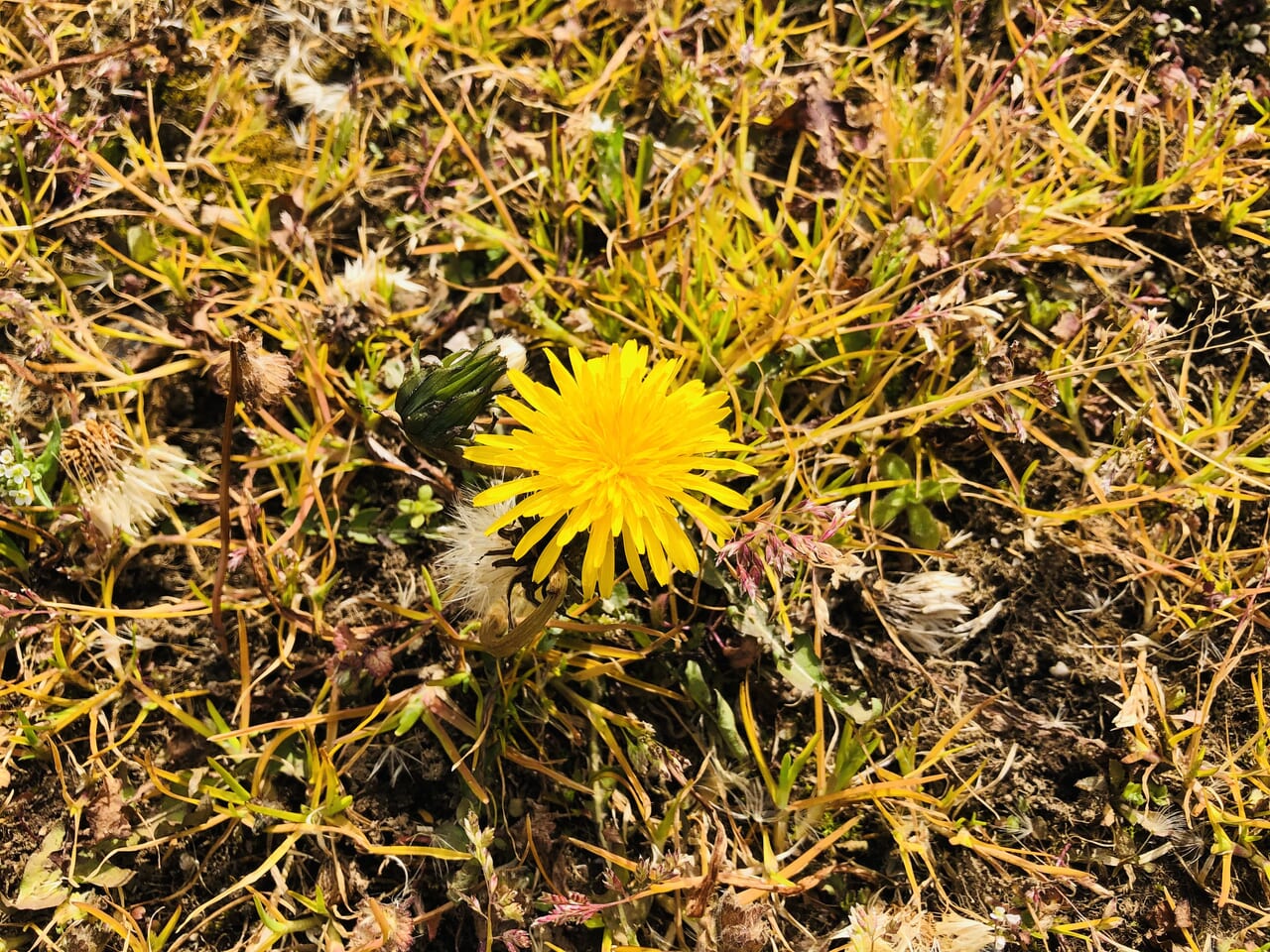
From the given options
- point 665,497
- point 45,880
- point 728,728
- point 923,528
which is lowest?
point 45,880

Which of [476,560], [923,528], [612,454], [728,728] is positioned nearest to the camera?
[612,454]

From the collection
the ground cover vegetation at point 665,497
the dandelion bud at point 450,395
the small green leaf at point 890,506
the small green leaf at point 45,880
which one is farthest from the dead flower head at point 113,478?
the small green leaf at point 890,506

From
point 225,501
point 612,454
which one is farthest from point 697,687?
point 225,501

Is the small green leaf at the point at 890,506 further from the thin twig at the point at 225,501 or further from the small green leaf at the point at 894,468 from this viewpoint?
the thin twig at the point at 225,501

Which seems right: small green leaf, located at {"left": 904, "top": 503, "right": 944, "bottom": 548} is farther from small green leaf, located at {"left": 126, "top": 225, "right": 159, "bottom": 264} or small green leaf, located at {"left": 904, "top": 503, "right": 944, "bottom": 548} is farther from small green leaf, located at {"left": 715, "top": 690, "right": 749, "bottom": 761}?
small green leaf, located at {"left": 126, "top": 225, "right": 159, "bottom": 264}

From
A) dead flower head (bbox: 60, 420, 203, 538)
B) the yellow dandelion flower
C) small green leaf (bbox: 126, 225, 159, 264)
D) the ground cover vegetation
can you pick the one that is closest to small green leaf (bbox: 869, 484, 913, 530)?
the ground cover vegetation

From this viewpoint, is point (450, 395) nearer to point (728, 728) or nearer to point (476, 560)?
point (476, 560)
